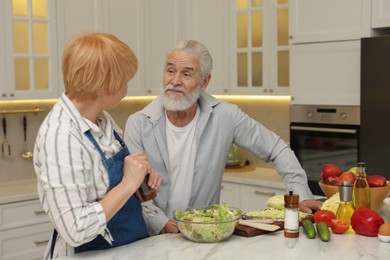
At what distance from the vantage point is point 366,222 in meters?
2.15

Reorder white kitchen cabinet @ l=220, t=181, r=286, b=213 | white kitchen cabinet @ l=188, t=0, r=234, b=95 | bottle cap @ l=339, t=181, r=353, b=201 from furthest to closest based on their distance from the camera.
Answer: white kitchen cabinet @ l=188, t=0, r=234, b=95 → white kitchen cabinet @ l=220, t=181, r=286, b=213 → bottle cap @ l=339, t=181, r=353, b=201

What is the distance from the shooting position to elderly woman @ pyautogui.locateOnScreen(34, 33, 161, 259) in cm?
184

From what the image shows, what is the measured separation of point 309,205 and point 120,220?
834 mm

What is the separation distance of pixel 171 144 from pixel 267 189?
5.65 feet

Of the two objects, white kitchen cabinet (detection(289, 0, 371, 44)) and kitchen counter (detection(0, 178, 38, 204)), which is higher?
white kitchen cabinet (detection(289, 0, 371, 44))

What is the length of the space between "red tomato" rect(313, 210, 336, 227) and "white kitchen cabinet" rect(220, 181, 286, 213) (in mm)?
2007

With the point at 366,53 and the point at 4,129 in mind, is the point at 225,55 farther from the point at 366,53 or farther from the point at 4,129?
the point at 4,129

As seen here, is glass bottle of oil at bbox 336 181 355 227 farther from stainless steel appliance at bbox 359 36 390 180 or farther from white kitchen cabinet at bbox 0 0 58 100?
white kitchen cabinet at bbox 0 0 58 100

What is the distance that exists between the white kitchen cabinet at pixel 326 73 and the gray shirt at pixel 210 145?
1295mm

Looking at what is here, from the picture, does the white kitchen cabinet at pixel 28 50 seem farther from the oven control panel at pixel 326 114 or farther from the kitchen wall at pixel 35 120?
the oven control panel at pixel 326 114

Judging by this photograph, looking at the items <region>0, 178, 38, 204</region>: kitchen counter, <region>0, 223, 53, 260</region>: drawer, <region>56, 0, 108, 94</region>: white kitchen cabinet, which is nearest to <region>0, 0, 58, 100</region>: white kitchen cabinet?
<region>56, 0, 108, 94</region>: white kitchen cabinet

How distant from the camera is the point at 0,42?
418cm

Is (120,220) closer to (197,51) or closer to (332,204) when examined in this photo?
(332,204)

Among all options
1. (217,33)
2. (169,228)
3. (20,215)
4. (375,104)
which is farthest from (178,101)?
(217,33)
